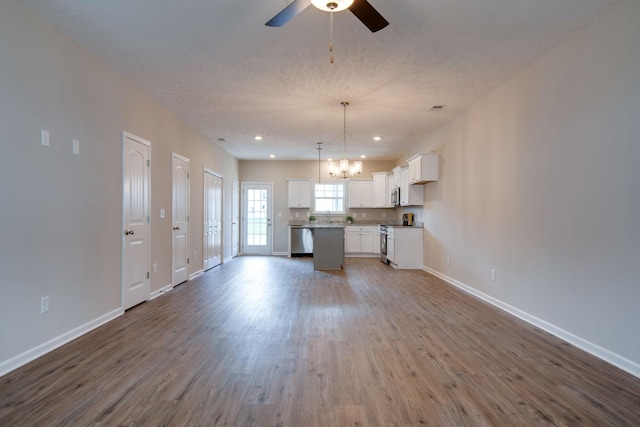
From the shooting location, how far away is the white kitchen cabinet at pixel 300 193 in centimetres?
932

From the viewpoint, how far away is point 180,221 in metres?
5.33

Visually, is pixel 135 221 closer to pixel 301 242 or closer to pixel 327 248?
pixel 327 248

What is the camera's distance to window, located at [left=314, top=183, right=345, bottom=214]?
9484 mm

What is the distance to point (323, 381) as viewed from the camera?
87.0 inches

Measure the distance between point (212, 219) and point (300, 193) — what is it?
10.1 feet

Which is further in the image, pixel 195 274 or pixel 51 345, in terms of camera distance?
pixel 195 274

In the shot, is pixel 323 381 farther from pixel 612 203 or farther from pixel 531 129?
pixel 531 129

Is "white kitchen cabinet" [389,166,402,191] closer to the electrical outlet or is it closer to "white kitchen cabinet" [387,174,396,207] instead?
"white kitchen cabinet" [387,174,396,207]

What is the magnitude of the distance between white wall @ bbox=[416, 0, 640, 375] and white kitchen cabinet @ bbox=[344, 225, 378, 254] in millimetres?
4427

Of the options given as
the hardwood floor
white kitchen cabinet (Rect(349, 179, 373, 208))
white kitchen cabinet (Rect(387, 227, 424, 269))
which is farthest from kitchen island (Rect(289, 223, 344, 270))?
the hardwood floor

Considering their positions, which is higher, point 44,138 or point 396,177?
point 396,177

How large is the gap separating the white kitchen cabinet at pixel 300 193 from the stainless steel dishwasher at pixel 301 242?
0.68 meters

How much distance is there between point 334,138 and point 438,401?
5619 mm

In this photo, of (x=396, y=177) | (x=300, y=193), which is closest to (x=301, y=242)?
(x=300, y=193)
